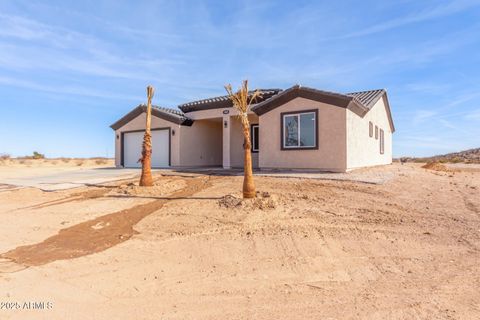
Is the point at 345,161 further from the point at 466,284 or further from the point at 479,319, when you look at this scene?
the point at 479,319

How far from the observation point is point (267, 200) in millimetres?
8070

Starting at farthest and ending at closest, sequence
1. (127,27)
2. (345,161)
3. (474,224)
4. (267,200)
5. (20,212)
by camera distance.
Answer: (127,27), (345,161), (20,212), (267,200), (474,224)

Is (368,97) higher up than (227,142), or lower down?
higher up

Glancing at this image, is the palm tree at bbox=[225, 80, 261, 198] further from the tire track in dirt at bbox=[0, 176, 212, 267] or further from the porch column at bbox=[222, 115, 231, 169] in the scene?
the porch column at bbox=[222, 115, 231, 169]

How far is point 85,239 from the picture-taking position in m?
6.61

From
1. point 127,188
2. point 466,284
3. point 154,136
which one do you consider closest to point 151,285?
point 466,284

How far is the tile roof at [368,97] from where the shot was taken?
15.2 m

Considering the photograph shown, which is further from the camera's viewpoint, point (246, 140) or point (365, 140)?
point (365, 140)

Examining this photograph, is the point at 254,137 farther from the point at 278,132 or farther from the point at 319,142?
the point at 319,142

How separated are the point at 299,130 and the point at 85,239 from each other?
389 inches

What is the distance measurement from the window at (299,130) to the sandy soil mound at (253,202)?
19.0 ft

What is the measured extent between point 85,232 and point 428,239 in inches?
267

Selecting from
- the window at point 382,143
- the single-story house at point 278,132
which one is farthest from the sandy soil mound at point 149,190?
the window at point 382,143

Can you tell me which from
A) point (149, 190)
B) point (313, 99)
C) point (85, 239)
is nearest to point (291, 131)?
point (313, 99)
